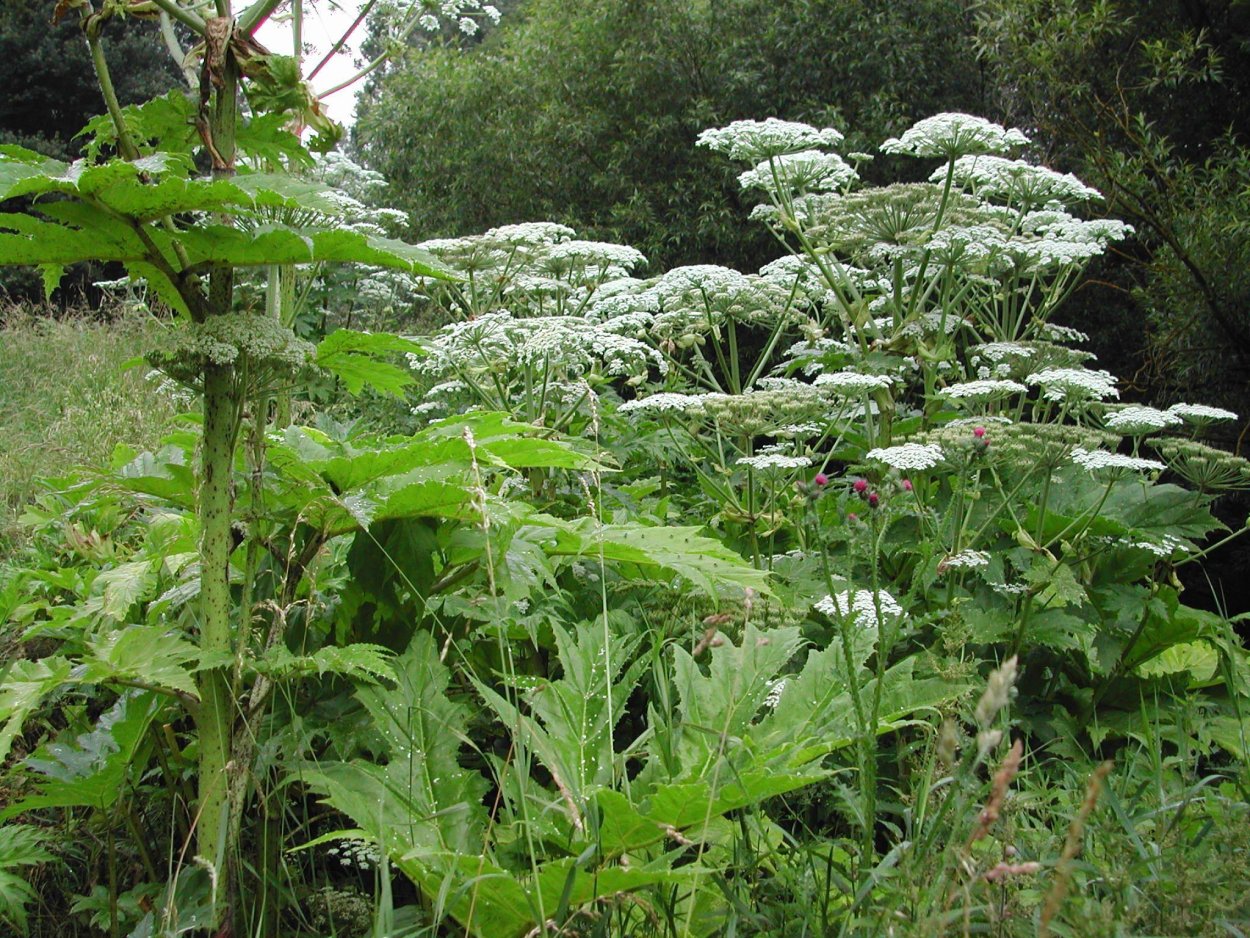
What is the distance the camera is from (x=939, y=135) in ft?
11.8

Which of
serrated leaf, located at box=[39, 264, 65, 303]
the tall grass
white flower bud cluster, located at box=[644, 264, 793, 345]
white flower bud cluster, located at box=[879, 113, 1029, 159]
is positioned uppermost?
white flower bud cluster, located at box=[879, 113, 1029, 159]

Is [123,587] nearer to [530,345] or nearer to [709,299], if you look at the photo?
[530,345]

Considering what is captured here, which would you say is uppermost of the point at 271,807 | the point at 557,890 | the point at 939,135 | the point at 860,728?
the point at 939,135

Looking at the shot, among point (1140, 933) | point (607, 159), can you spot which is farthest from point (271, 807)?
point (607, 159)

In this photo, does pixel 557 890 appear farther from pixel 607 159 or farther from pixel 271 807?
pixel 607 159

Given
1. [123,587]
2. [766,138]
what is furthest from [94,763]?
[766,138]

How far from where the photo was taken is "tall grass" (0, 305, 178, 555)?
4.99 meters

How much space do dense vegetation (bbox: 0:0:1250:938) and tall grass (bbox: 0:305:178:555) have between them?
55.7 inches

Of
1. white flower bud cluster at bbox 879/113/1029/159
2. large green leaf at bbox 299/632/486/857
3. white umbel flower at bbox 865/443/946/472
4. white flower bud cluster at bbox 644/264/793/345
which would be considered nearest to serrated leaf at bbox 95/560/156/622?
large green leaf at bbox 299/632/486/857

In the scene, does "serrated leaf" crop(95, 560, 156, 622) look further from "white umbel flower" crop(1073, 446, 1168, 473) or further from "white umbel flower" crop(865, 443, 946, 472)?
"white umbel flower" crop(1073, 446, 1168, 473)

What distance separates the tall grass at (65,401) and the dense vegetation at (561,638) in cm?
141

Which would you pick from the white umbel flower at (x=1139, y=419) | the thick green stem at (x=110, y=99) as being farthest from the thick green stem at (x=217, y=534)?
the white umbel flower at (x=1139, y=419)

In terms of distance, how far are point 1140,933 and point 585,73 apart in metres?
11.3

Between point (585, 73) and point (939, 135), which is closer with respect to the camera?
point (939, 135)
